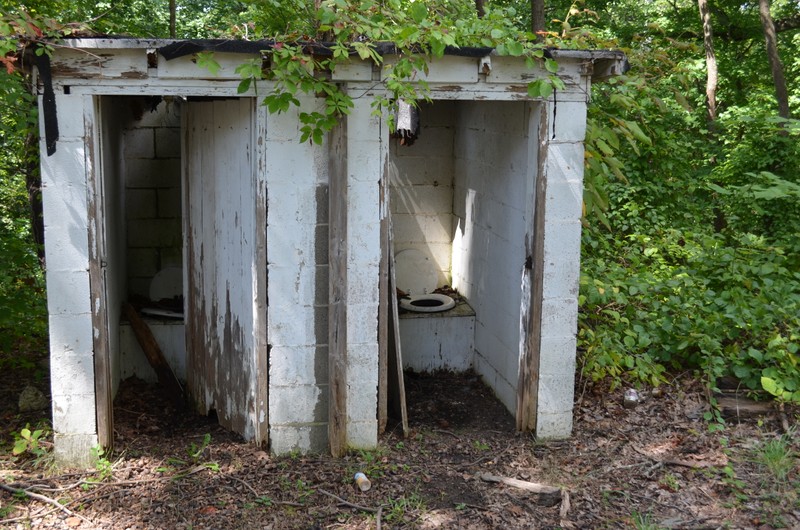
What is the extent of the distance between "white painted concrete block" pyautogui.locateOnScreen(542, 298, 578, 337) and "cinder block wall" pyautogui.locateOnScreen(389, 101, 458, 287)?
249cm

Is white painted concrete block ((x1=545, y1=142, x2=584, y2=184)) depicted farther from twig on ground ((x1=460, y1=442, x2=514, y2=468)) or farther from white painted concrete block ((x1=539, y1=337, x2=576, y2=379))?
twig on ground ((x1=460, y1=442, x2=514, y2=468))

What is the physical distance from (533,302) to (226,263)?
2.31 meters

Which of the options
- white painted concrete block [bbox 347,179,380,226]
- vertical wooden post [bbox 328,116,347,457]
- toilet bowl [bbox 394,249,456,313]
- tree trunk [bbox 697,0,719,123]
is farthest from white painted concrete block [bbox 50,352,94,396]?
tree trunk [bbox 697,0,719,123]

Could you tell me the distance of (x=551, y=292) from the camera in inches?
219

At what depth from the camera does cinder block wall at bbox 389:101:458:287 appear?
7.74 metres

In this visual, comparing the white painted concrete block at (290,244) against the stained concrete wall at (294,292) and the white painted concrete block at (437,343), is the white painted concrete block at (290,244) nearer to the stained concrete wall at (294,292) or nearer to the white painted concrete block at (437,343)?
the stained concrete wall at (294,292)

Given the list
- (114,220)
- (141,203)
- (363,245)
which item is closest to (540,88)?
(363,245)

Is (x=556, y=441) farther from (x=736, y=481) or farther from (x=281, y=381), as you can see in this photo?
(x=281, y=381)

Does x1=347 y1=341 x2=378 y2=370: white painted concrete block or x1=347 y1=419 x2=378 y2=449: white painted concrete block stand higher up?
x1=347 y1=341 x2=378 y2=370: white painted concrete block

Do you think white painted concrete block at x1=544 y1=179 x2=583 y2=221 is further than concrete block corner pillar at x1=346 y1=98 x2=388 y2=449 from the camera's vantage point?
Yes

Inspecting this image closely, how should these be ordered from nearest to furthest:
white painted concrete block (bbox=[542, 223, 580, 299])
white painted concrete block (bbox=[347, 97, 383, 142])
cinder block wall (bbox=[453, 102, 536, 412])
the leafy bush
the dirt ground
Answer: the dirt ground → white painted concrete block (bbox=[347, 97, 383, 142]) → white painted concrete block (bbox=[542, 223, 580, 299]) → cinder block wall (bbox=[453, 102, 536, 412]) → the leafy bush

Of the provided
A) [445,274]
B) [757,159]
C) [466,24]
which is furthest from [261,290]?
[757,159]

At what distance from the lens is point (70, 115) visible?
15.7ft

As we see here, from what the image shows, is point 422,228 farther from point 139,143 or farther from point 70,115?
point 70,115
